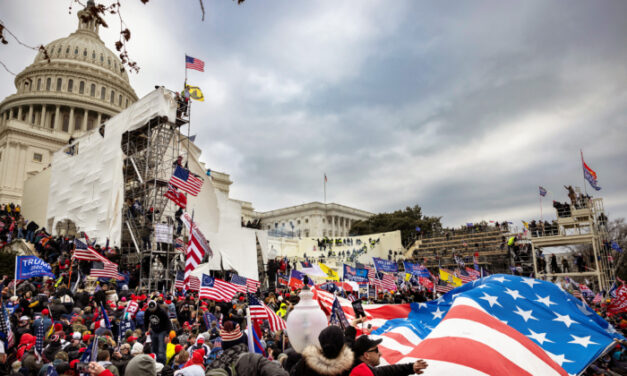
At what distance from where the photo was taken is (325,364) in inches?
114

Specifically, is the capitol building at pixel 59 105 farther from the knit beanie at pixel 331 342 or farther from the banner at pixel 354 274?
the knit beanie at pixel 331 342

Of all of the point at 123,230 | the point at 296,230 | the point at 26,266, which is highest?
the point at 296,230

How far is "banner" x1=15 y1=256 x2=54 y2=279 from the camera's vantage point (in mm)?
11000

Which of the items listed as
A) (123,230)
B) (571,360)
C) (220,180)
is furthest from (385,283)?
(220,180)

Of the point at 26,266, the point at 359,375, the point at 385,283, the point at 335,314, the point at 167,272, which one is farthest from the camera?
the point at 167,272

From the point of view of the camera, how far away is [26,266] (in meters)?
11.2

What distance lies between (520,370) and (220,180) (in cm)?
6725

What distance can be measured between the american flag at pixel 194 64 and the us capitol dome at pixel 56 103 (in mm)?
44618

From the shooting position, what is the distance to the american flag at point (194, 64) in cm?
2575

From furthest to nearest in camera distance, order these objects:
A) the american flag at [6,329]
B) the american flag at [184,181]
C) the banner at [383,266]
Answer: the banner at [383,266] → the american flag at [184,181] → the american flag at [6,329]

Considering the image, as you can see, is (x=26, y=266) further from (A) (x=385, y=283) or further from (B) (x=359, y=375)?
(A) (x=385, y=283)

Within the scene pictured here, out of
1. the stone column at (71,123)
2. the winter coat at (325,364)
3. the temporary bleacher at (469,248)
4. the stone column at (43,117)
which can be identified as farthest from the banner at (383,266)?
the stone column at (43,117)

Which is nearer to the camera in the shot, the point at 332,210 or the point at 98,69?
the point at 98,69

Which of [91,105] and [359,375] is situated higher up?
[91,105]
